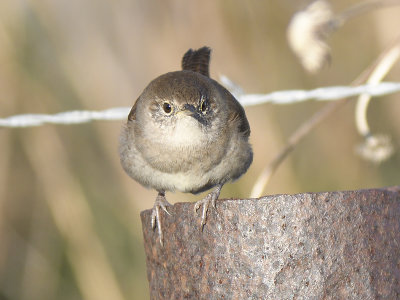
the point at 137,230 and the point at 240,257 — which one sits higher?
the point at 137,230

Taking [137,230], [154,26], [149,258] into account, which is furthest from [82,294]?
[149,258]

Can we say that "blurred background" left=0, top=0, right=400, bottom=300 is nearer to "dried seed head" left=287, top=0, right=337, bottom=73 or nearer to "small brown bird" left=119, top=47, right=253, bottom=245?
"dried seed head" left=287, top=0, right=337, bottom=73

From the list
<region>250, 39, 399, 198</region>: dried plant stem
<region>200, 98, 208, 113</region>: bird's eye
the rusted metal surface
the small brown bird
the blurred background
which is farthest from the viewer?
the blurred background

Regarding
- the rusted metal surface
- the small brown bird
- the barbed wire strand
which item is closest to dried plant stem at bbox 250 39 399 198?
the barbed wire strand

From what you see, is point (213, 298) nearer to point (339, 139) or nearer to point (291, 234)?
point (291, 234)

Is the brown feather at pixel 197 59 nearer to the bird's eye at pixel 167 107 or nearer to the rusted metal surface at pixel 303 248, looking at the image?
the bird's eye at pixel 167 107

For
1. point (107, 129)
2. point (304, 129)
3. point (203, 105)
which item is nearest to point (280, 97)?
point (304, 129)

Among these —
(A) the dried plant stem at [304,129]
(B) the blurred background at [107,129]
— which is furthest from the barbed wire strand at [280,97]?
(B) the blurred background at [107,129]
